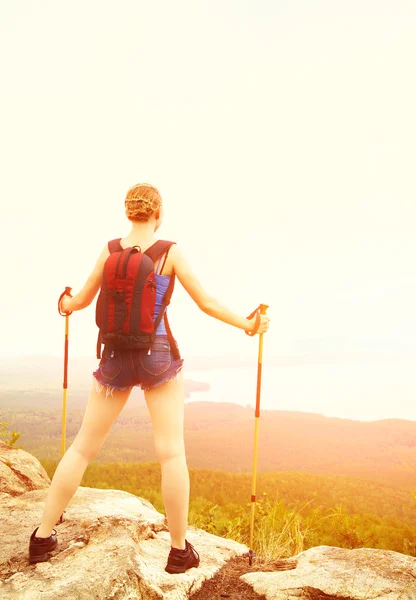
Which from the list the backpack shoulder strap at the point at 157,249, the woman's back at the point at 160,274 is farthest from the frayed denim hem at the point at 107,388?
the backpack shoulder strap at the point at 157,249

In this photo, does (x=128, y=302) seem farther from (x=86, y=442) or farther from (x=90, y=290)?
(x=86, y=442)

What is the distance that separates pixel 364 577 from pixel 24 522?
3.89 metres

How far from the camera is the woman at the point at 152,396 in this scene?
13.6 feet

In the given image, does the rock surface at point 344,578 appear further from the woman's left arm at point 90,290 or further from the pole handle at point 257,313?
the woman's left arm at point 90,290

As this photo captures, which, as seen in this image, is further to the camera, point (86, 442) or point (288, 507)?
point (288, 507)

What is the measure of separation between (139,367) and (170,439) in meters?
0.69

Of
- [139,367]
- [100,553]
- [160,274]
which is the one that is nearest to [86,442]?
[139,367]

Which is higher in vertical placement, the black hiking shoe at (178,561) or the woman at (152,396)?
the woman at (152,396)

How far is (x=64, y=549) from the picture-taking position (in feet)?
15.7

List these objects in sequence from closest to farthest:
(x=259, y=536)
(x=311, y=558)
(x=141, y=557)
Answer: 1. (x=141, y=557)
2. (x=311, y=558)
3. (x=259, y=536)

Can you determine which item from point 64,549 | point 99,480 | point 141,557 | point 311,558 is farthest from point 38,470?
point 311,558

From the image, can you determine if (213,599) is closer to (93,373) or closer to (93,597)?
→ (93,597)

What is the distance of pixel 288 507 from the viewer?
9.02 m

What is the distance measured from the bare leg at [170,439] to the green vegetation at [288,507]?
7.59 ft
